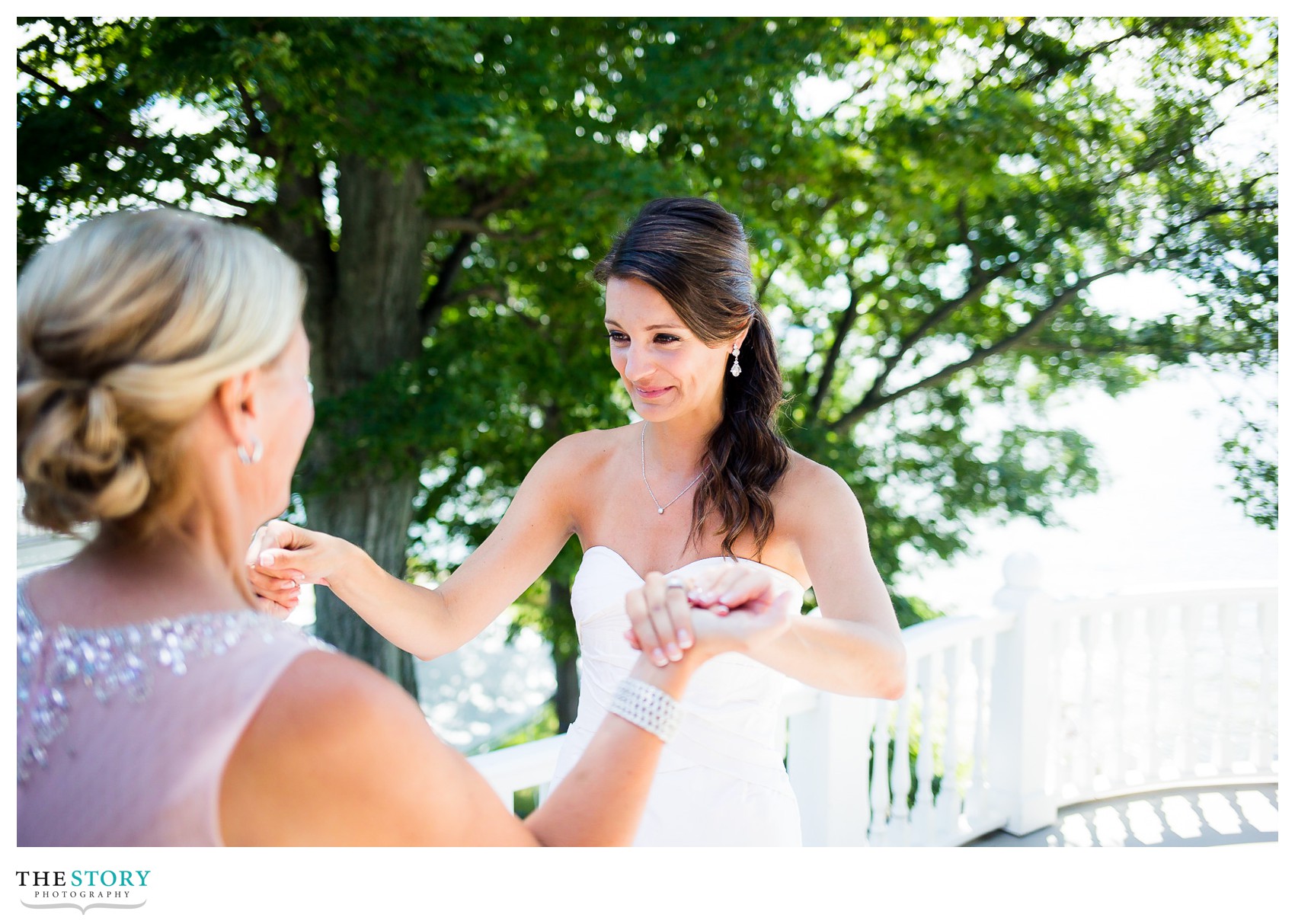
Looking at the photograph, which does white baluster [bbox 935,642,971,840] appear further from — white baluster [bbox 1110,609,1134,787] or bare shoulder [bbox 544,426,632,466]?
bare shoulder [bbox 544,426,632,466]

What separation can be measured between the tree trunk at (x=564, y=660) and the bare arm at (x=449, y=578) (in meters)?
4.61

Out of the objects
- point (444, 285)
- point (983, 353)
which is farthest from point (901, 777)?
point (444, 285)

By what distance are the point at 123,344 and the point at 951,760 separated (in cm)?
318

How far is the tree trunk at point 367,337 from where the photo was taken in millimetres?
5637

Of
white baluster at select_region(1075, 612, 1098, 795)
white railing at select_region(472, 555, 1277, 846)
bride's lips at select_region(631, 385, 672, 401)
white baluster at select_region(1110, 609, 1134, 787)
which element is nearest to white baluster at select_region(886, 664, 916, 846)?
white railing at select_region(472, 555, 1277, 846)

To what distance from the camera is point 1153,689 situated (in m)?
3.96

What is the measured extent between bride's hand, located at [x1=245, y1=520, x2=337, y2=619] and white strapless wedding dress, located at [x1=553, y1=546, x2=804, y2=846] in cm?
51

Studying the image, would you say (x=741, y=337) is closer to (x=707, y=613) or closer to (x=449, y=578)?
(x=449, y=578)

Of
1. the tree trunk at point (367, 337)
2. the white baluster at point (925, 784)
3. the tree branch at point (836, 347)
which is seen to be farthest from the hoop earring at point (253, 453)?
the tree branch at point (836, 347)

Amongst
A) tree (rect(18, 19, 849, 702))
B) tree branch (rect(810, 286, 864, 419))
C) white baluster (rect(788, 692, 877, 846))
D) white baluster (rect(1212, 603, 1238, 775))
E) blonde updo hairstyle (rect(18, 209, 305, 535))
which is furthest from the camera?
tree branch (rect(810, 286, 864, 419))

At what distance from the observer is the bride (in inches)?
74.1

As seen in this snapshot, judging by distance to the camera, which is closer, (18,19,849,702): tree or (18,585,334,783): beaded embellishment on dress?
(18,585,334,783): beaded embellishment on dress
